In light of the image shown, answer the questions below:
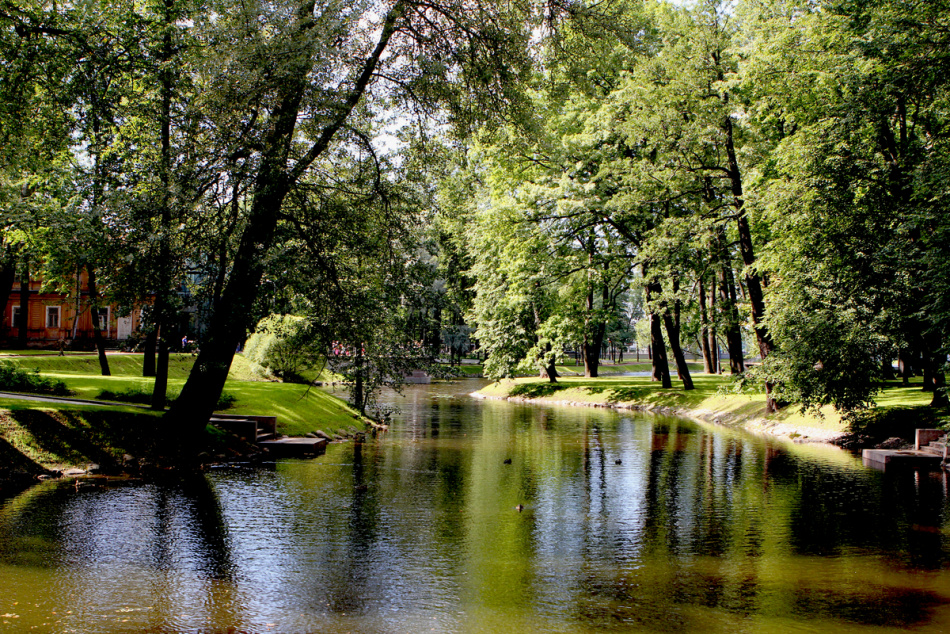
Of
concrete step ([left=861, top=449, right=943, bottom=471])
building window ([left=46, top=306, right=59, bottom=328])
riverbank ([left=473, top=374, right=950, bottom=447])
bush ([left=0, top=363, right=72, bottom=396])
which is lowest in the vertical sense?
concrete step ([left=861, top=449, right=943, bottom=471])

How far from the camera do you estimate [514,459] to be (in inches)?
788

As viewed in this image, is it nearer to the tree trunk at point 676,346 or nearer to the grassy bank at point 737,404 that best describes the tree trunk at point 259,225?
the grassy bank at point 737,404

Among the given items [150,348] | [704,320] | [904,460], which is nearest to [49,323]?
[150,348]

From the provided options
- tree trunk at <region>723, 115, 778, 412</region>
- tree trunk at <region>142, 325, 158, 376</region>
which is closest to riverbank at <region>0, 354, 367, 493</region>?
tree trunk at <region>142, 325, 158, 376</region>

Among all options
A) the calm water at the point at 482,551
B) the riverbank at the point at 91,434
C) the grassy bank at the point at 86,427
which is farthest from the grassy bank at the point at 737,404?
the riverbank at the point at 91,434

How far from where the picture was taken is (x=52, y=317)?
57.1 meters

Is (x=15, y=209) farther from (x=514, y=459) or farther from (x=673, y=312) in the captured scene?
(x=673, y=312)

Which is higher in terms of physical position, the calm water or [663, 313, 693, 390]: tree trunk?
[663, 313, 693, 390]: tree trunk

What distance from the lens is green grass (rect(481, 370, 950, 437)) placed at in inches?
926

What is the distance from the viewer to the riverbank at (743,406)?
77.0 feet

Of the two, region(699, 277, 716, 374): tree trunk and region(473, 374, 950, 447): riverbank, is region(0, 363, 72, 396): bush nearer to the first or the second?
region(473, 374, 950, 447): riverbank

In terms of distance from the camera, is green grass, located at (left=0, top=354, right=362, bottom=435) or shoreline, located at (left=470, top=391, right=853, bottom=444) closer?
green grass, located at (left=0, top=354, right=362, bottom=435)

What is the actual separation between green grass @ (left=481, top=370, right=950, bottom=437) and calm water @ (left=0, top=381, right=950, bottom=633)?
19.5 feet

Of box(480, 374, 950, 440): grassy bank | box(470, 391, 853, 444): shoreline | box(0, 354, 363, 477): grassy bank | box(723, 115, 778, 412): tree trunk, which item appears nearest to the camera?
box(0, 354, 363, 477): grassy bank
